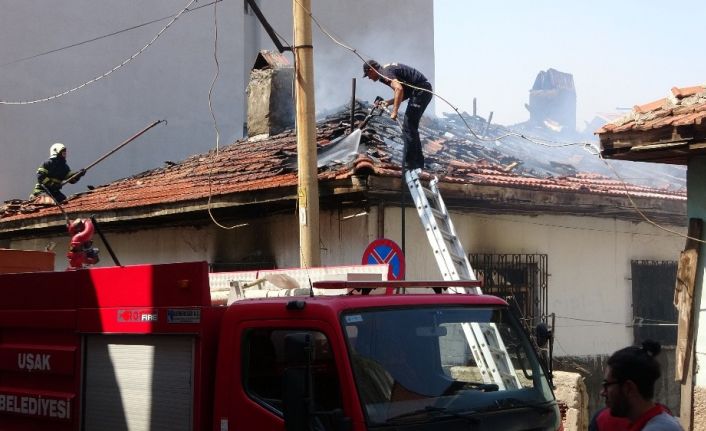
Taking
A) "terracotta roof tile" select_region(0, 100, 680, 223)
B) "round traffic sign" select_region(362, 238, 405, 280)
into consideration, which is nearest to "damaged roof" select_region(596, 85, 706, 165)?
"terracotta roof tile" select_region(0, 100, 680, 223)

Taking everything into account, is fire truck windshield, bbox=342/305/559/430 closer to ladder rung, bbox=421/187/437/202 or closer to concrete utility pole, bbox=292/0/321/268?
concrete utility pole, bbox=292/0/321/268

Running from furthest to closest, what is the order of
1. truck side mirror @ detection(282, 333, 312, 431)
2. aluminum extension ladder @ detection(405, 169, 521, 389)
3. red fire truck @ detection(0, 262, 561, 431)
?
1. aluminum extension ladder @ detection(405, 169, 521, 389)
2. red fire truck @ detection(0, 262, 561, 431)
3. truck side mirror @ detection(282, 333, 312, 431)

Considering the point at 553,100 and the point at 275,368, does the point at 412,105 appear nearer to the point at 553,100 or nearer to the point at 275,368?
the point at 275,368

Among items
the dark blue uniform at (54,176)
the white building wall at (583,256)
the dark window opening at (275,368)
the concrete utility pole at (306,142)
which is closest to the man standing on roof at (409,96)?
the white building wall at (583,256)

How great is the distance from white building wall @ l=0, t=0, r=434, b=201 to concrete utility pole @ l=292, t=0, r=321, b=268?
14.3 meters

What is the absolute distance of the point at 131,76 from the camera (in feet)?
76.7

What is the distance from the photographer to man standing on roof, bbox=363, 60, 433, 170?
10.8m

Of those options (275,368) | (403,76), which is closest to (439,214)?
(403,76)

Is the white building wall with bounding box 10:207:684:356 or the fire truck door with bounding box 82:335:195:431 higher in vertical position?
the white building wall with bounding box 10:207:684:356

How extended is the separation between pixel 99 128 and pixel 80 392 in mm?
17720

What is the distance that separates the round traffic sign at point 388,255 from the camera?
9.27 metres

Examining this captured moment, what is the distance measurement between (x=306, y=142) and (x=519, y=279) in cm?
499

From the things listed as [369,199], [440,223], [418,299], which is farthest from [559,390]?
[418,299]

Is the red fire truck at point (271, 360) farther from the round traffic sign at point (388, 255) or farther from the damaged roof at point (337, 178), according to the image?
the damaged roof at point (337, 178)
